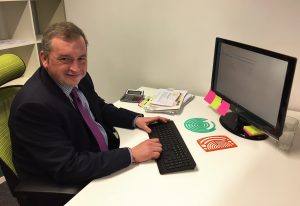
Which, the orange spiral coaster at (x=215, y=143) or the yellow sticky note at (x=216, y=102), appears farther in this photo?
the yellow sticky note at (x=216, y=102)

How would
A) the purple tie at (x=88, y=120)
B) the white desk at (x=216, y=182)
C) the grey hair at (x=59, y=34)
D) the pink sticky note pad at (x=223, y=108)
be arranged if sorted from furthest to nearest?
the pink sticky note pad at (x=223, y=108) → the purple tie at (x=88, y=120) → the grey hair at (x=59, y=34) → the white desk at (x=216, y=182)

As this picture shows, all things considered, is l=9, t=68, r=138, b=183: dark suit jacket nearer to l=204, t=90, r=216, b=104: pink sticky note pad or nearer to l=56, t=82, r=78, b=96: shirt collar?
l=56, t=82, r=78, b=96: shirt collar

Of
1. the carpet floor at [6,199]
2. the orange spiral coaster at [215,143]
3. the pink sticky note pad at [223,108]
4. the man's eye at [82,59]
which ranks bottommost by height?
the carpet floor at [6,199]

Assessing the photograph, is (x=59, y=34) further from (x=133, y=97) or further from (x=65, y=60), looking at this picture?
(x=133, y=97)

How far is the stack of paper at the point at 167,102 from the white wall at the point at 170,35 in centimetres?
21

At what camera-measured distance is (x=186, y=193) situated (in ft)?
3.15

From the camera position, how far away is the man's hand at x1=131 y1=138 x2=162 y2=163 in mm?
1116

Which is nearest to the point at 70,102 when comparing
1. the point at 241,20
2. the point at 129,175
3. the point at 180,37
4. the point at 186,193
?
the point at 129,175

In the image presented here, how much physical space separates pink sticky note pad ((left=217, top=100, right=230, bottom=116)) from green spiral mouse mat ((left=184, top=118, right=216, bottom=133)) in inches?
3.5

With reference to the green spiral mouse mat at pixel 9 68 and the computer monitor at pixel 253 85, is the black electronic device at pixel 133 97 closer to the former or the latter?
the computer monitor at pixel 253 85

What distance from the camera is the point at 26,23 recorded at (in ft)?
6.95

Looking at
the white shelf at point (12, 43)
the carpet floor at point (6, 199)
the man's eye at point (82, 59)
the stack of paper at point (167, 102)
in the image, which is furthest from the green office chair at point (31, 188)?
the white shelf at point (12, 43)

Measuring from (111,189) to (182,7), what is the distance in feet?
4.17

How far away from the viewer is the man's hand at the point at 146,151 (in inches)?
43.9
